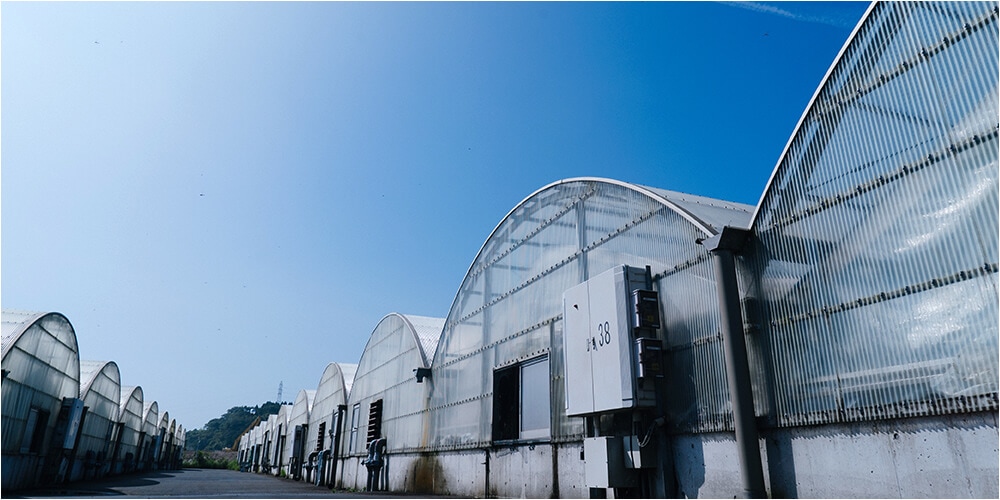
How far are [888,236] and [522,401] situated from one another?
9763mm

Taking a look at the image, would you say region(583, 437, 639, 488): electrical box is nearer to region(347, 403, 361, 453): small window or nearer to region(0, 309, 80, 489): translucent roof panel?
region(0, 309, 80, 489): translucent roof panel

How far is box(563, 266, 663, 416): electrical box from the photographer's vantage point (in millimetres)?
10422

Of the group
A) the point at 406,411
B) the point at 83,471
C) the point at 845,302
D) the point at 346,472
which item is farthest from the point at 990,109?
the point at 83,471

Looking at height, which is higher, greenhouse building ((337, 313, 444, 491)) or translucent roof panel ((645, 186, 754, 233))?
translucent roof panel ((645, 186, 754, 233))

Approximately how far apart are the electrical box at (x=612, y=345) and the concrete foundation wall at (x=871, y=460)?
1.47 meters

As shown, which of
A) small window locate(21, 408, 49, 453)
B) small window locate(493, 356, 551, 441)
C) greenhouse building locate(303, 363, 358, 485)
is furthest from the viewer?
greenhouse building locate(303, 363, 358, 485)

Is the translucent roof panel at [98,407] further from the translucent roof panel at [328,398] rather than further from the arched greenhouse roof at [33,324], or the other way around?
the translucent roof panel at [328,398]

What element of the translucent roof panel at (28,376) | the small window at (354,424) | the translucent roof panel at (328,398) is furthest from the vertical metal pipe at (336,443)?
the translucent roof panel at (28,376)

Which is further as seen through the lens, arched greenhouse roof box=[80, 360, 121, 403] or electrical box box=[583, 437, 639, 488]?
arched greenhouse roof box=[80, 360, 121, 403]

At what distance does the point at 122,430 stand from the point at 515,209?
38568 millimetres

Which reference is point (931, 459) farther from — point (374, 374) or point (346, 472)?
point (346, 472)

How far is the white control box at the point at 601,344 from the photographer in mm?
10539

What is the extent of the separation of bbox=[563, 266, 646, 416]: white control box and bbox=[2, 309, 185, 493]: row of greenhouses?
19.0 metres

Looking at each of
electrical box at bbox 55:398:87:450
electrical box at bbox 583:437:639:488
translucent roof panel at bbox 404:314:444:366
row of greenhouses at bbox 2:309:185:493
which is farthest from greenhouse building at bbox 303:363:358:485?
electrical box at bbox 583:437:639:488
